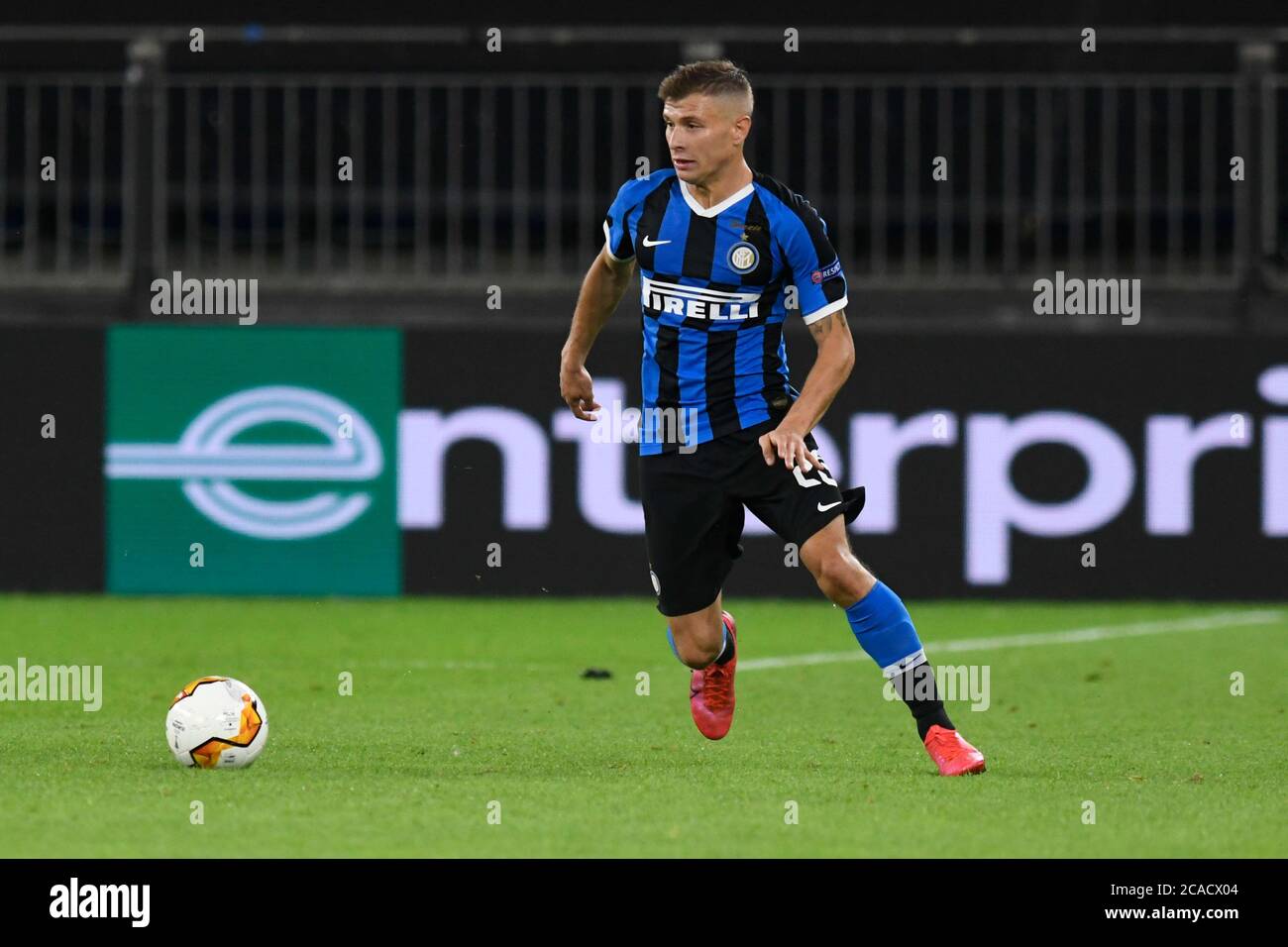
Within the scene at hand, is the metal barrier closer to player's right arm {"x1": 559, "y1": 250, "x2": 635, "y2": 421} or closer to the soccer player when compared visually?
player's right arm {"x1": 559, "y1": 250, "x2": 635, "y2": 421}

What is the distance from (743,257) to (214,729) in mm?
2022

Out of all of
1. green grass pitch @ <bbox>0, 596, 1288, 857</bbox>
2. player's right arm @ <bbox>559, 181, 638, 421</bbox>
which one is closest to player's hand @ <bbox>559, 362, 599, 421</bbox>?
player's right arm @ <bbox>559, 181, 638, 421</bbox>

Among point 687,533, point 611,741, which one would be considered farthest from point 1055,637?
point 687,533

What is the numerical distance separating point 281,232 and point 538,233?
1.42m

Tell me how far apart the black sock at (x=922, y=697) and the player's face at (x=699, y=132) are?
1.56 meters

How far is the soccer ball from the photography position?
6316mm

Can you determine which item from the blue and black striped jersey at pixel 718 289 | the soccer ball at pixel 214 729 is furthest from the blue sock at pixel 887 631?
the soccer ball at pixel 214 729

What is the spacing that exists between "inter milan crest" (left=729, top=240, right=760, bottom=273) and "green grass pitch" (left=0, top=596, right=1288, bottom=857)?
1456 mm

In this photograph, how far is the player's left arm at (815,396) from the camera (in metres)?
6.35

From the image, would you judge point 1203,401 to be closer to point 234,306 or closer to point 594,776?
point 234,306

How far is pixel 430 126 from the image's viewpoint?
12.5m

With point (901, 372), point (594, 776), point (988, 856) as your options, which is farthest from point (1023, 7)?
point (988, 856)

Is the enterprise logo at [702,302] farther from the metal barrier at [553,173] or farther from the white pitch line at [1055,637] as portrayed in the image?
the metal barrier at [553,173]
